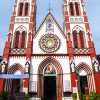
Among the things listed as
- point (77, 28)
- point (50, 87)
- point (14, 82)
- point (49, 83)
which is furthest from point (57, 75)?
point (77, 28)

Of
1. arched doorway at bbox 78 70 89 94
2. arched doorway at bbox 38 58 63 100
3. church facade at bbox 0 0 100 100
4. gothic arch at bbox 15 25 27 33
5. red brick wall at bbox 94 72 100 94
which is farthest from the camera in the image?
gothic arch at bbox 15 25 27 33

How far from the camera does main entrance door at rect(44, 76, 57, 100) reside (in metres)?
27.6

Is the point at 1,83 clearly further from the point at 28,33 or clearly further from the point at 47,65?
the point at 28,33

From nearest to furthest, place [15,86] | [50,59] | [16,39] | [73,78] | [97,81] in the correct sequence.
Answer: [73,78]
[97,81]
[15,86]
[50,59]
[16,39]

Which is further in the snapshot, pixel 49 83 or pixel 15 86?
pixel 49 83

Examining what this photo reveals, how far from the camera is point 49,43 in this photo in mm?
29578

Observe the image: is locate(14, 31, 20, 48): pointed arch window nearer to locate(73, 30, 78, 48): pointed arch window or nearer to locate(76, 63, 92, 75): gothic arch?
locate(73, 30, 78, 48): pointed arch window

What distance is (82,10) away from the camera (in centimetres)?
3300

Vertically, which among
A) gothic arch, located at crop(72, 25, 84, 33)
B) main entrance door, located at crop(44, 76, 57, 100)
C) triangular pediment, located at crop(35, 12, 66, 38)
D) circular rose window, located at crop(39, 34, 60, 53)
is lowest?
main entrance door, located at crop(44, 76, 57, 100)

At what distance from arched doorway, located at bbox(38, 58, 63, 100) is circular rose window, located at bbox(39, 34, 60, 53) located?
1.64m

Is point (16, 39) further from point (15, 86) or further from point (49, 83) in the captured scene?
point (49, 83)

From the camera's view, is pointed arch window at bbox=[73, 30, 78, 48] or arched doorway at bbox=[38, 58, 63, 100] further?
pointed arch window at bbox=[73, 30, 78, 48]

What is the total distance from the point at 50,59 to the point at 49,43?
2.71 metres

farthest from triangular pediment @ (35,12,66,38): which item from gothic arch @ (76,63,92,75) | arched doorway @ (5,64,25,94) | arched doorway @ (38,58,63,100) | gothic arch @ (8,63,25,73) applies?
arched doorway @ (5,64,25,94)
